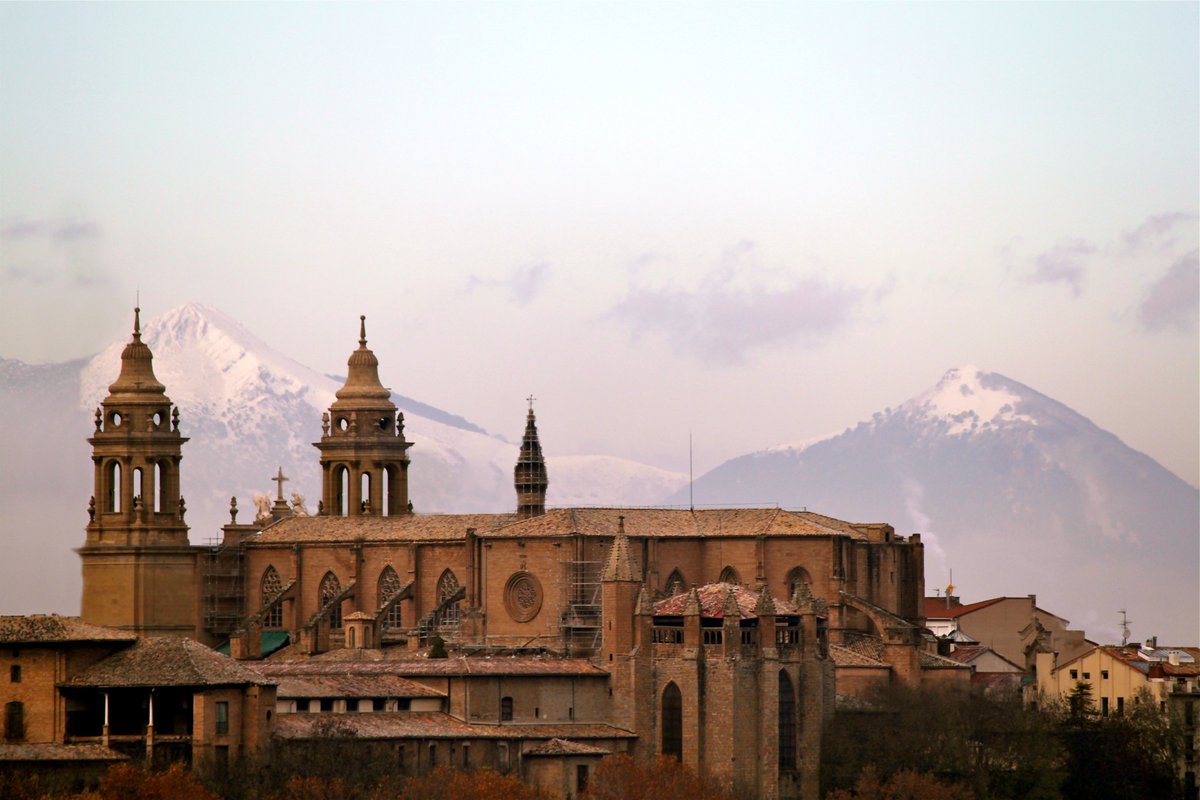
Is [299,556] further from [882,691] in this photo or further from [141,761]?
[141,761]

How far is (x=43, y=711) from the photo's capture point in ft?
359

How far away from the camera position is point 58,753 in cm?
10675

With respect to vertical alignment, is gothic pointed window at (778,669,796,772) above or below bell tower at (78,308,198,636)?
below

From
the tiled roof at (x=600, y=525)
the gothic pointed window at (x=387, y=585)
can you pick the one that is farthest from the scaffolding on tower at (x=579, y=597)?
the gothic pointed window at (x=387, y=585)

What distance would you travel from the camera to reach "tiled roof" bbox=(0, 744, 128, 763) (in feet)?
346

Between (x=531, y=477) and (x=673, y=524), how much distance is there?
24.1ft

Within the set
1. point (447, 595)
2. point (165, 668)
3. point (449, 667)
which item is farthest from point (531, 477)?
point (165, 668)

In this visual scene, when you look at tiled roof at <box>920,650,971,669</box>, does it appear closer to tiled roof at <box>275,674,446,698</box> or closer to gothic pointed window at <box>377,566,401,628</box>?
gothic pointed window at <box>377,566,401,628</box>

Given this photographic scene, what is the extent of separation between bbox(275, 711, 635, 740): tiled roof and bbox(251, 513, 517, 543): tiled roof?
1759cm

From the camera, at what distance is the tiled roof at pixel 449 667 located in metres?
125

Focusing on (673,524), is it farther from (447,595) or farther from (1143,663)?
(1143,663)

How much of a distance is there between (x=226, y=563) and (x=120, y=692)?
3583 cm

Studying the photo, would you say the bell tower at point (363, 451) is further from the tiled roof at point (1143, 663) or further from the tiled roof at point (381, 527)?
the tiled roof at point (1143, 663)

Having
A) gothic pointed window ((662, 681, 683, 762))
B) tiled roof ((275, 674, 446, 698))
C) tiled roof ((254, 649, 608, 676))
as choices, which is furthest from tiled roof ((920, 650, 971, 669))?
tiled roof ((275, 674, 446, 698))
